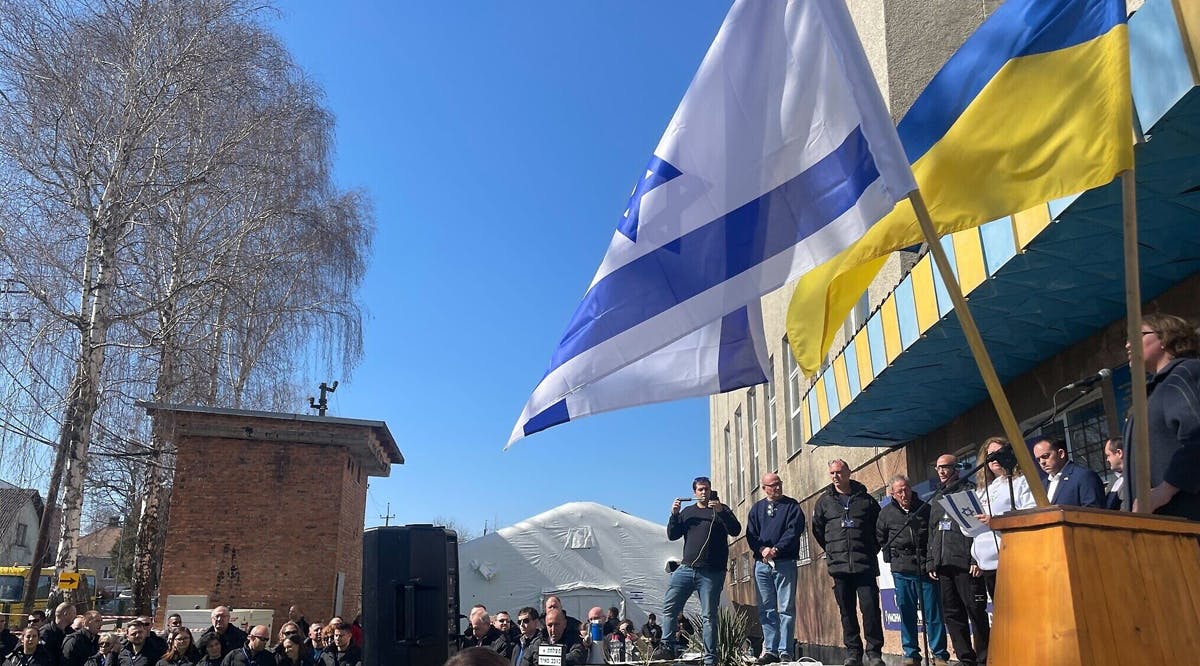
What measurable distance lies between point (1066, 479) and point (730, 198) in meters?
3.71

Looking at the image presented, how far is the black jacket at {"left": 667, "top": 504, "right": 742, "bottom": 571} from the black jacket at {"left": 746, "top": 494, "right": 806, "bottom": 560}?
221mm

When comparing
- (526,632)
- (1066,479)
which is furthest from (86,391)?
(1066,479)

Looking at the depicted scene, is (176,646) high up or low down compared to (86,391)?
down

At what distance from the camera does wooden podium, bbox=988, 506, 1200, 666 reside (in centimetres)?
229

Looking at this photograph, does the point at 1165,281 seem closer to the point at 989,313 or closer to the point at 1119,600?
the point at 989,313

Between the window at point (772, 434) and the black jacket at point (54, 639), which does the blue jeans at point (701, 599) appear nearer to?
the black jacket at point (54, 639)

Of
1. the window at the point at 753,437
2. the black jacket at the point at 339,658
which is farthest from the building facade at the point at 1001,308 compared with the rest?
the window at the point at 753,437

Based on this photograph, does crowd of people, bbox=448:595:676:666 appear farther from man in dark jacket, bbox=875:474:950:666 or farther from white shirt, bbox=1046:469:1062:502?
white shirt, bbox=1046:469:1062:502

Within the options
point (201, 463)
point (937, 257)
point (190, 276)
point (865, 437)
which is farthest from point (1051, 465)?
point (190, 276)

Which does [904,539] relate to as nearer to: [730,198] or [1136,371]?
[730,198]

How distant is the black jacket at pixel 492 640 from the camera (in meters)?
10.1

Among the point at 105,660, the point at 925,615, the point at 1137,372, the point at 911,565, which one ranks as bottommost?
the point at 105,660

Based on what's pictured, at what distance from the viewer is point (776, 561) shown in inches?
338

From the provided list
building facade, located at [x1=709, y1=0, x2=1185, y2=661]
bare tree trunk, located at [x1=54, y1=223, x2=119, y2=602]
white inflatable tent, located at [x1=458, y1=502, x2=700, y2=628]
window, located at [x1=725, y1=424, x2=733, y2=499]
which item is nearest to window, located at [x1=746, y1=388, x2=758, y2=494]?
window, located at [x1=725, y1=424, x2=733, y2=499]
